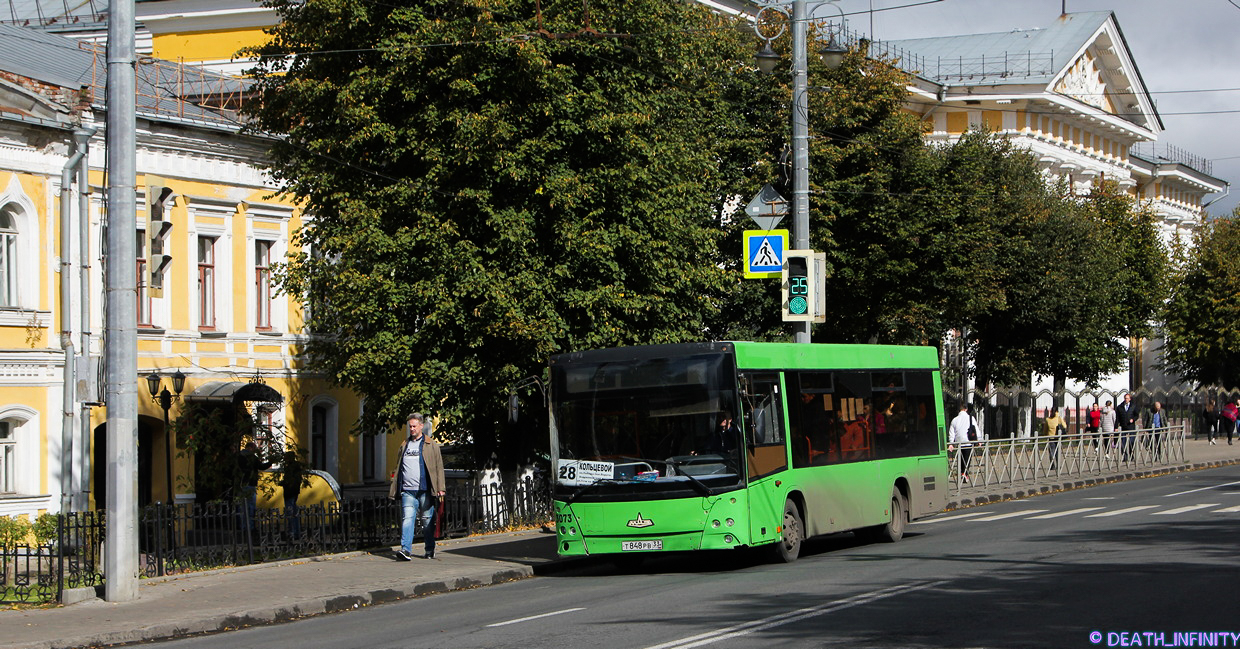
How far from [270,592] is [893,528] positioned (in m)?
8.82

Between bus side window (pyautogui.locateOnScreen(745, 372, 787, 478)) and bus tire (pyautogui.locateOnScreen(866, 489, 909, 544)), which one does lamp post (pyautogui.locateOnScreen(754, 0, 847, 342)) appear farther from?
bus side window (pyautogui.locateOnScreen(745, 372, 787, 478))

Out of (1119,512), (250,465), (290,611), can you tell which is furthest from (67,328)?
(1119,512)

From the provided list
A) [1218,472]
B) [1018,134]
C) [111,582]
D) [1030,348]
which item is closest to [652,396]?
[111,582]

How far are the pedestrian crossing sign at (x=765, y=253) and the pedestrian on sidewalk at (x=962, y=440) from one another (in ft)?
31.3

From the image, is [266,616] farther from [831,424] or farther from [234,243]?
[234,243]

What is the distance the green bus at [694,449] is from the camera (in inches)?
659

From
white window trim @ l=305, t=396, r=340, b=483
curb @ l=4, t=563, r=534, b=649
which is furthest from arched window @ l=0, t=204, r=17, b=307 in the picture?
curb @ l=4, t=563, r=534, b=649

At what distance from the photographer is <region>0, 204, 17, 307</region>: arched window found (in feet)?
86.3

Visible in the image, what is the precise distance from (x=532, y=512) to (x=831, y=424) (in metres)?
7.35

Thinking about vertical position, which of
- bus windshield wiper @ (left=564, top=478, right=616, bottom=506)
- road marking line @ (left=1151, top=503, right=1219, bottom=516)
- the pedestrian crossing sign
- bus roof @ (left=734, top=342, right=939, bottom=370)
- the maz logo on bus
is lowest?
road marking line @ (left=1151, top=503, right=1219, bottom=516)

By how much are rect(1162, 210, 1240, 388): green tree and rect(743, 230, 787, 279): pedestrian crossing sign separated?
47.8 m

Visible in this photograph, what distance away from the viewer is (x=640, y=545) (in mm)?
16844

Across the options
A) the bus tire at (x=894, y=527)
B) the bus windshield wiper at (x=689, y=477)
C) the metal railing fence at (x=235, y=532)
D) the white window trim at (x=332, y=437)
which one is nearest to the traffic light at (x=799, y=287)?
the bus tire at (x=894, y=527)

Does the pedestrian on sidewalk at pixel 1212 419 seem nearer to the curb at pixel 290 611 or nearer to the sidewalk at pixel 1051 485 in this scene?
the sidewalk at pixel 1051 485
